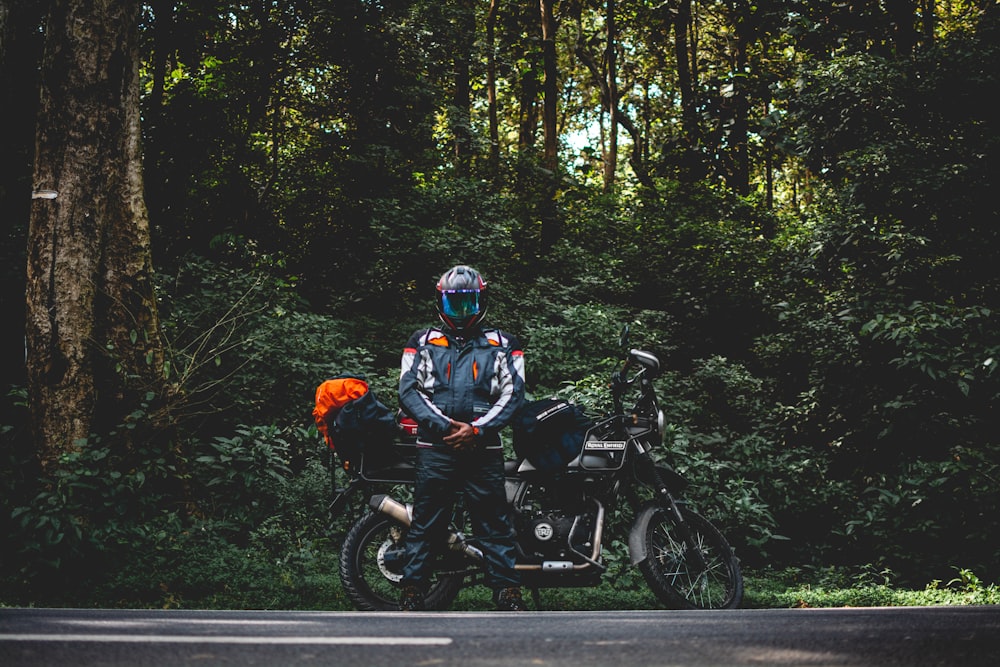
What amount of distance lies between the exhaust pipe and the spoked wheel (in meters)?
1.12

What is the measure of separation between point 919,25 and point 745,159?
619 cm

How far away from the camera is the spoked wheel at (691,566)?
5344 mm

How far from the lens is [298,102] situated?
15.1 metres

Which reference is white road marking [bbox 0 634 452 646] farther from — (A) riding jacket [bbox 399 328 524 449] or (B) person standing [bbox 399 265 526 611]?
(A) riding jacket [bbox 399 328 524 449]

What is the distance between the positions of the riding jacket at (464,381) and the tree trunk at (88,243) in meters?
2.77

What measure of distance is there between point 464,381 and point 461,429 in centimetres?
37

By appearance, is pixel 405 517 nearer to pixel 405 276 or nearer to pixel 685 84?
pixel 405 276

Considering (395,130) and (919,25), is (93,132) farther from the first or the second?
(919,25)

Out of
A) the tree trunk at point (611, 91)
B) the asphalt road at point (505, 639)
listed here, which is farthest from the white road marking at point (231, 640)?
the tree trunk at point (611, 91)

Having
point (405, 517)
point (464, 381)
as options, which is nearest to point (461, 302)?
point (464, 381)

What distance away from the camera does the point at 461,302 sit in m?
5.41

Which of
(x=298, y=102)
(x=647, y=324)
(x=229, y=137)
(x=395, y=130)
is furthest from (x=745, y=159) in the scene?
(x=229, y=137)

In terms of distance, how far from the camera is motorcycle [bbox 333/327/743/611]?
17.5ft

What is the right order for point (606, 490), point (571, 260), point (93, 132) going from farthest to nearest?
point (571, 260) → point (93, 132) → point (606, 490)
